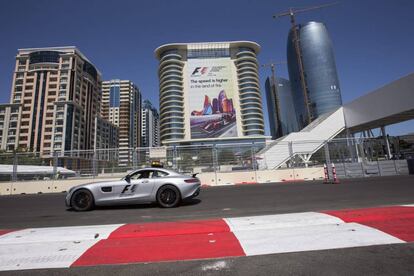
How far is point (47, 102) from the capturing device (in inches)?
3280

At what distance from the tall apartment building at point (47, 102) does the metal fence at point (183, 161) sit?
75.0 metres

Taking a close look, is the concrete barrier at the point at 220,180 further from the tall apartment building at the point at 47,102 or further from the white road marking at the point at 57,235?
the tall apartment building at the point at 47,102

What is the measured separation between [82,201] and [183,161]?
25.6 ft

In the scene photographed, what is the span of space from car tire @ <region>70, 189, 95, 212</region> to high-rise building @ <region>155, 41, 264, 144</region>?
87712 millimetres

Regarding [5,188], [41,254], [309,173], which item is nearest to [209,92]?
[309,173]

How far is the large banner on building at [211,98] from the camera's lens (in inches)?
3858

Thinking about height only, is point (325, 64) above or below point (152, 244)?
above

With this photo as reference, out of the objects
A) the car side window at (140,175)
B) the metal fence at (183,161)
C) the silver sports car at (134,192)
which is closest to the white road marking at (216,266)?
the silver sports car at (134,192)

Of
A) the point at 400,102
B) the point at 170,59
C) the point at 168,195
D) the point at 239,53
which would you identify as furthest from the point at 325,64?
the point at 168,195

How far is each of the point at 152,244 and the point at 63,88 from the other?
100m

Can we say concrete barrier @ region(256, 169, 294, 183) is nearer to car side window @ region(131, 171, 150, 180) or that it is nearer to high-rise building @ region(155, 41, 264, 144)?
car side window @ region(131, 171, 150, 180)

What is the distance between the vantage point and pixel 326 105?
336 feet

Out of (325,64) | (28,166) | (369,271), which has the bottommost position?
(369,271)

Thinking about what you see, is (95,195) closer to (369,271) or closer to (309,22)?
(369,271)
